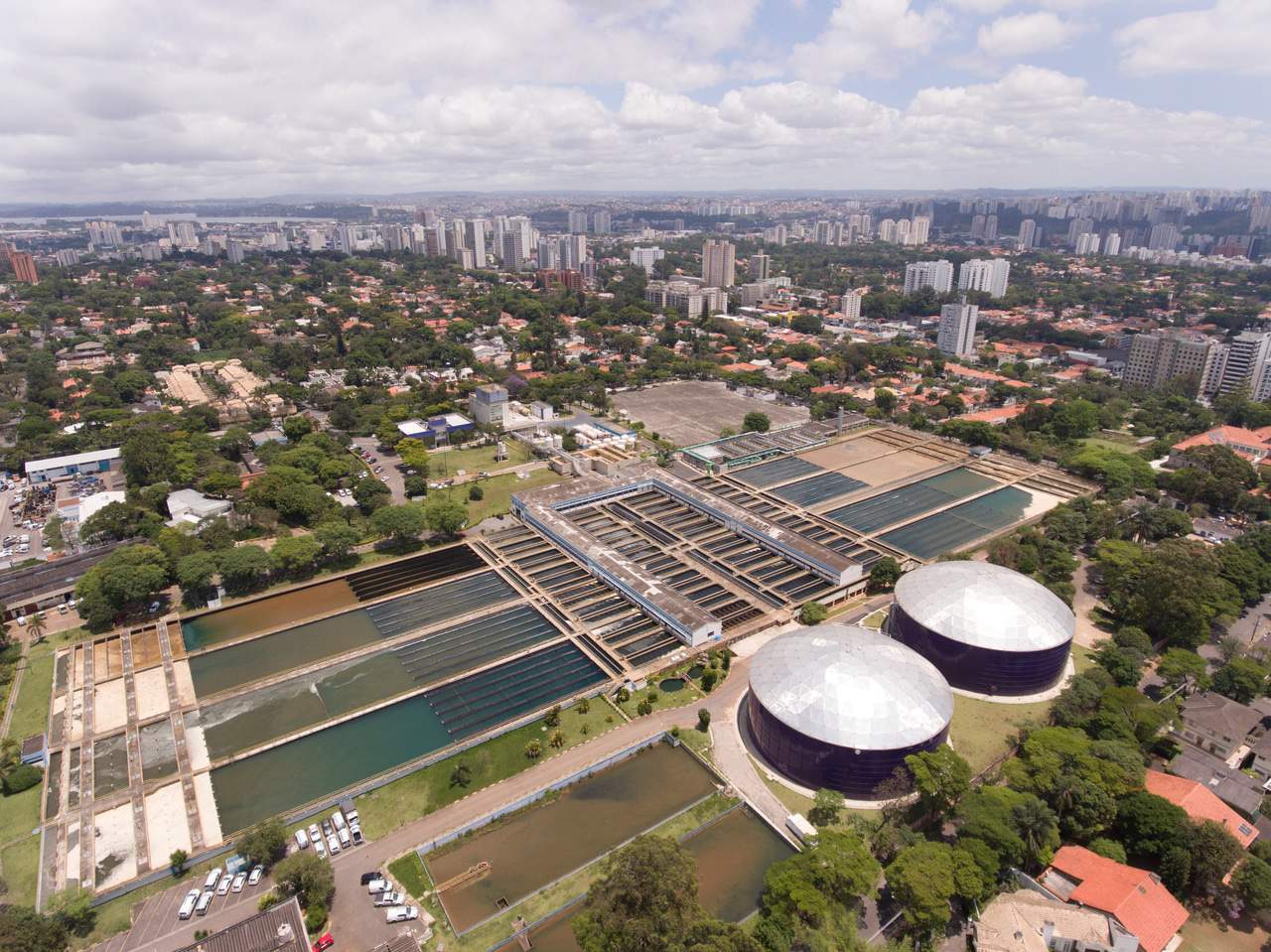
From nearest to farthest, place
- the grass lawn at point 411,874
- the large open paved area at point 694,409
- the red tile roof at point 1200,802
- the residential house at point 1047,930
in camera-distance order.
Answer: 1. the residential house at point 1047,930
2. the grass lawn at point 411,874
3. the red tile roof at point 1200,802
4. the large open paved area at point 694,409

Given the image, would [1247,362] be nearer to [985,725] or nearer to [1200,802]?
[985,725]

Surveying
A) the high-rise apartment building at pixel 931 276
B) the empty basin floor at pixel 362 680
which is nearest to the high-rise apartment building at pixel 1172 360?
the high-rise apartment building at pixel 931 276

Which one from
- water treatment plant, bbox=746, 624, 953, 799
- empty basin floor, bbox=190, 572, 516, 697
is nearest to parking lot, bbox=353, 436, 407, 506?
empty basin floor, bbox=190, 572, 516, 697

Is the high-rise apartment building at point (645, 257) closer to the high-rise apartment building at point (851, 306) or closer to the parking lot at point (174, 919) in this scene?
the high-rise apartment building at point (851, 306)

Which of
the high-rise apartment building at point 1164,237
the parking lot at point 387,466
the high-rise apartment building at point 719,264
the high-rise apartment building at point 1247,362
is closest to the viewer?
the parking lot at point 387,466

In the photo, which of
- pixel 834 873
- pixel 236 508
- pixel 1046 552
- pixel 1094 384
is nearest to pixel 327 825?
pixel 834 873

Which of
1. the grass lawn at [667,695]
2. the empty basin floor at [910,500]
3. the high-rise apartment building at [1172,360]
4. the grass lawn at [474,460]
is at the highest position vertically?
the high-rise apartment building at [1172,360]

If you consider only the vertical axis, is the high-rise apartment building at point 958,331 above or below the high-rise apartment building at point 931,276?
below
